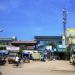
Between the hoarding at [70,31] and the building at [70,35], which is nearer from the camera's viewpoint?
the building at [70,35]

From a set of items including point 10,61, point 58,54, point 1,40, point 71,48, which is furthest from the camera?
point 1,40

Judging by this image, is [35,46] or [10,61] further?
[35,46]

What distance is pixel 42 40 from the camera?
401ft

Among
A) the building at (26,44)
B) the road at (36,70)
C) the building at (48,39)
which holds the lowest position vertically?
the road at (36,70)

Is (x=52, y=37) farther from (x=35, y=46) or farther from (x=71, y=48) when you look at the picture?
(x=71, y=48)

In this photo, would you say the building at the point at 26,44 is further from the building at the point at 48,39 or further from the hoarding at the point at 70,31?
the building at the point at 48,39

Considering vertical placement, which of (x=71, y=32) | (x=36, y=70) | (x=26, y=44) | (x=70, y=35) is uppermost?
(x=71, y=32)

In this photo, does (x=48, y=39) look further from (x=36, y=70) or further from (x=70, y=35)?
(x=36, y=70)

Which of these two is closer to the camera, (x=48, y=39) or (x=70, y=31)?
(x=70, y=31)

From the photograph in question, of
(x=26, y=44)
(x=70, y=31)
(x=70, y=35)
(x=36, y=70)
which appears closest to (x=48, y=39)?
(x=26, y=44)

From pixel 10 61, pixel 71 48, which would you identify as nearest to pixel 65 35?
pixel 71 48

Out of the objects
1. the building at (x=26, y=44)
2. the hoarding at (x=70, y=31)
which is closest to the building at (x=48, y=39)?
the building at (x=26, y=44)

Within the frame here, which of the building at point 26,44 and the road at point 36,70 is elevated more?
the building at point 26,44

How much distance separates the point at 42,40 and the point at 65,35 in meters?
31.7
